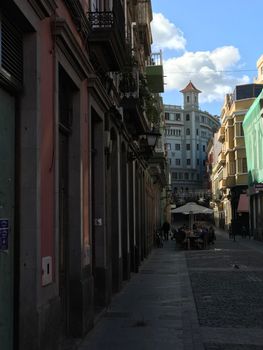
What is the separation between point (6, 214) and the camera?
5.79m

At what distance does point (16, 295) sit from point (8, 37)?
105 inches

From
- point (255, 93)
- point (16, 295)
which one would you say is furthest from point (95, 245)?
point (255, 93)

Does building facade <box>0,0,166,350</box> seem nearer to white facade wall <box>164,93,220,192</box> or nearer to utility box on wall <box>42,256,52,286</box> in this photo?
utility box on wall <box>42,256,52,286</box>

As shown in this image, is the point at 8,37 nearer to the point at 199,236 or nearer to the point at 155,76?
the point at 155,76

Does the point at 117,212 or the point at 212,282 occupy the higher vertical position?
the point at 117,212

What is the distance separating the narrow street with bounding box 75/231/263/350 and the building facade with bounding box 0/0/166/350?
620 millimetres

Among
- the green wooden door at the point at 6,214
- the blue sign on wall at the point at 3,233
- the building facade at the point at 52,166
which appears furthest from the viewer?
the building facade at the point at 52,166

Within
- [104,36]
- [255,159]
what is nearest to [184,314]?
[104,36]

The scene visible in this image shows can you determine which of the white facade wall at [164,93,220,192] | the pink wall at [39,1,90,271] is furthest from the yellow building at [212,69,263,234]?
the white facade wall at [164,93,220,192]

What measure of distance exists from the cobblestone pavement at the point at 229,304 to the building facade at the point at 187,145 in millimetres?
125862

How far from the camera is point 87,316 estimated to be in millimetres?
8914

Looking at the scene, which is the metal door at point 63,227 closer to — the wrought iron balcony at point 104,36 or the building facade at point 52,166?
the building facade at point 52,166

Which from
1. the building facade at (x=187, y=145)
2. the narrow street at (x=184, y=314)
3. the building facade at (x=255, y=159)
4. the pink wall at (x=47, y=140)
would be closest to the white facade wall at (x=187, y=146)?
the building facade at (x=187, y=145)

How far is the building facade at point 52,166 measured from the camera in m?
5.88
